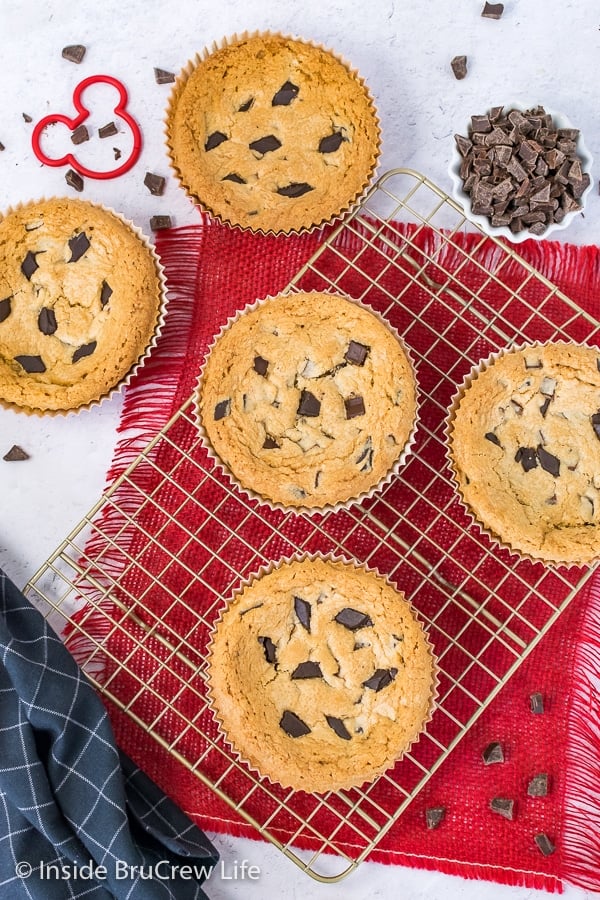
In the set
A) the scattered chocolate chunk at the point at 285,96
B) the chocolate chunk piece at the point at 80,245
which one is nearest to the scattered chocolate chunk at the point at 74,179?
the chocolate chunk piece at the point at 80,245

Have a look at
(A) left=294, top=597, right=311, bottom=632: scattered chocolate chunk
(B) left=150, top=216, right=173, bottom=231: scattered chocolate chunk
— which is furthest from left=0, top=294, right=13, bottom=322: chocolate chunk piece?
(A) left=294, top=597, right=311, bottom=632: scattered chocolate chunk

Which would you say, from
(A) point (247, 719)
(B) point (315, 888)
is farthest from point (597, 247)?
(B) point (315, 888)

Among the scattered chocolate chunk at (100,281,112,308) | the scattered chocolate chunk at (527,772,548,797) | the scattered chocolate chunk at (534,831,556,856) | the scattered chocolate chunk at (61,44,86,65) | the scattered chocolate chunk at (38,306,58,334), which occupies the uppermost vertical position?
the scattered chocolate chunk at (61,44,86,65)

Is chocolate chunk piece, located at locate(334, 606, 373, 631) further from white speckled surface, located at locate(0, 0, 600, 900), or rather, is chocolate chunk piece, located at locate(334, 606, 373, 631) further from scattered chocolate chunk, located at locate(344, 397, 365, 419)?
white speckled surface, located at locate(0, 0, 600, 900)

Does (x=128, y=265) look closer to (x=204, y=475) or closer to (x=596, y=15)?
(x=204, y=475)

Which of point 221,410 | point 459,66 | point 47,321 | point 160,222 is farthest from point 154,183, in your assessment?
point 459,66

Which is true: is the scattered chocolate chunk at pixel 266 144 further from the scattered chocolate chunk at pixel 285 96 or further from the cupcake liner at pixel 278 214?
the cupcake liner at pixel 278 214
